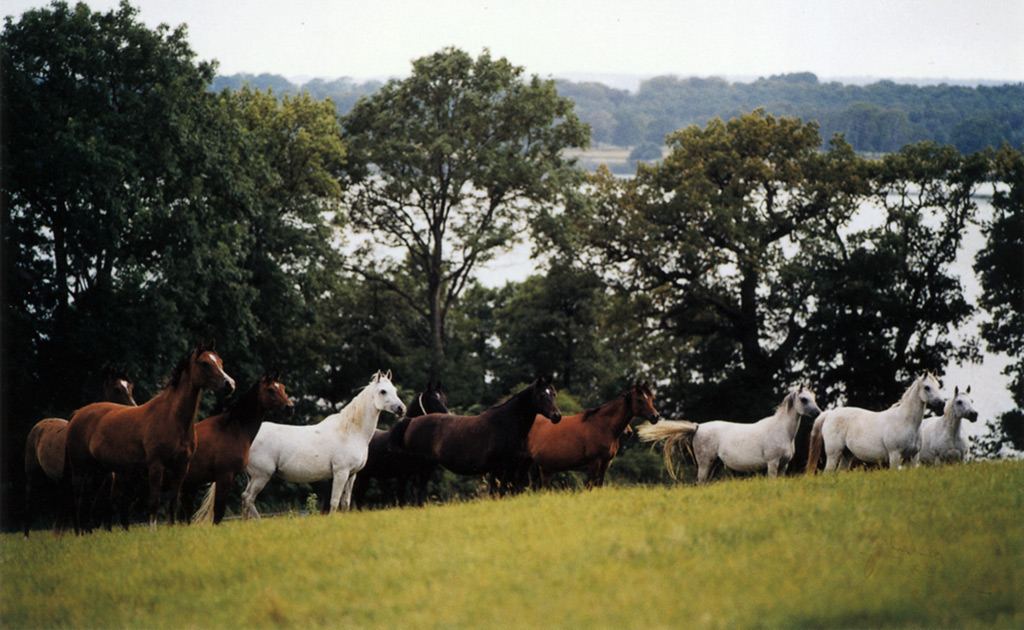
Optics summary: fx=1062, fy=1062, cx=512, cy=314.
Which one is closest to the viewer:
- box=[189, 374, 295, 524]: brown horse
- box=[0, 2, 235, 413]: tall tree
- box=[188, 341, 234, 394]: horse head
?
box=[188, 341, 234, 394]: horse head

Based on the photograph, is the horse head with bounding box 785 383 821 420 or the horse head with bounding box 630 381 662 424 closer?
the horse head with bounding box 630 381 662 424

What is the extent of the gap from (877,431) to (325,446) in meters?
9.37

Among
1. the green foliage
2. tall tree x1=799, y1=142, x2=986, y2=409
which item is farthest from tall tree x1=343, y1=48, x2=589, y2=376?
tall tree x1=799, y1=142, x2=986, y2=409

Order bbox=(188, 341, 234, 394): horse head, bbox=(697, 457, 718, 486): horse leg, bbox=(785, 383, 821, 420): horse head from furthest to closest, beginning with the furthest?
bbox=(697, 457, 718, 486): horse leg
bbox=(785, 383, 821, 420): horse head
bbox=(188, 341, 234, 394): horse head

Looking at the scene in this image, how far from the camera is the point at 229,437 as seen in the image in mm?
15344

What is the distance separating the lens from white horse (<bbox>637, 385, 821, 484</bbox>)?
59.9 feet

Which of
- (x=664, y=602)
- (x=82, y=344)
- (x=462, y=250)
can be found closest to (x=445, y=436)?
(x=664, y=602)

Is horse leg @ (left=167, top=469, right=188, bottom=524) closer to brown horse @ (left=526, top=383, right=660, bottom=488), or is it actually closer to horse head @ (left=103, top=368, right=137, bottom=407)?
horse head @ (left=103, top=368, right=137, bottom=407)

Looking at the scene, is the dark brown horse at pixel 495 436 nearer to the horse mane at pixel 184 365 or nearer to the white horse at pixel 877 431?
the horse mane at pixel 184 365

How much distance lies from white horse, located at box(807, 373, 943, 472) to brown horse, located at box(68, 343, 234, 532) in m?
10.2

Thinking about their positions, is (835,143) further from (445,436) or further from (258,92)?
(445,436)

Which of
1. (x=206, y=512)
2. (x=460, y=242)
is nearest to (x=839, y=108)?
(x=460, y=242)

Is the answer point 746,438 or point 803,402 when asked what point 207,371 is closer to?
point 746,438

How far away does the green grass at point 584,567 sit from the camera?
8.74 metres
